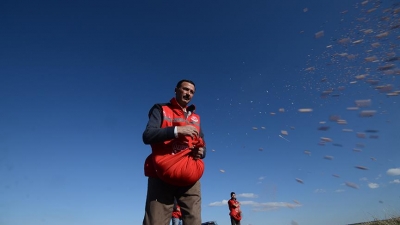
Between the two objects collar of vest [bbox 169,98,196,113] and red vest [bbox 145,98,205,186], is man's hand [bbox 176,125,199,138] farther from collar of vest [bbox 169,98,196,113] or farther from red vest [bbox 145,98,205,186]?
collar of vest [bbox 169,98,196,113]

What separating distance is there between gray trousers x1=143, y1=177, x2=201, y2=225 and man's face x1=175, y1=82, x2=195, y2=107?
0.86 metres

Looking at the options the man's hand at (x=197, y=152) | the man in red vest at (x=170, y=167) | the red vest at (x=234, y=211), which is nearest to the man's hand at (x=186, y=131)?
the man in red vest at (x=170, y=167)

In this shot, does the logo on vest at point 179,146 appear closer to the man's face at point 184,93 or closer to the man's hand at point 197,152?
the man's hand at point 197,152

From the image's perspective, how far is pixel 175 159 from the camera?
2.22 metres

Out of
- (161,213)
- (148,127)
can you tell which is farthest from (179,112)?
(161,213)

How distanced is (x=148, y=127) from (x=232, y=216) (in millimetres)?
10735

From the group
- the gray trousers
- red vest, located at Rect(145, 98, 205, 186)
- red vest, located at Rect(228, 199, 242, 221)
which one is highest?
red vest, located at Rect(228, 199, 242, 221)

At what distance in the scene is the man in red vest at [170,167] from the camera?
2.24 m

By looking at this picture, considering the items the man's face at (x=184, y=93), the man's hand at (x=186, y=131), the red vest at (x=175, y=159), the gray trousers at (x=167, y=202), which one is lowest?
the gray trousers at (x=167, y=202)

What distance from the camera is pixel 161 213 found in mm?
2324

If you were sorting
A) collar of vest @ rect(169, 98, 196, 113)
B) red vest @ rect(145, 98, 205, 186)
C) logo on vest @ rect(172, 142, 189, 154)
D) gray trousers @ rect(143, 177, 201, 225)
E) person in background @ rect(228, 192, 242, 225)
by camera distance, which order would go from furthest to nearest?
1. person in background @ rect(228, 192, 242, 225)
2. collar of vest @ rect(169, 98, 196, 113)
3. logo on vest @ rect(172, 142, 189, 154)
4. gray trousers @ rect(143, 177, 201, 225)
5. red vest @ rect(145, 98, 205, 186)

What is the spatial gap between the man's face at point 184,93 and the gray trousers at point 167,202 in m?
0.86

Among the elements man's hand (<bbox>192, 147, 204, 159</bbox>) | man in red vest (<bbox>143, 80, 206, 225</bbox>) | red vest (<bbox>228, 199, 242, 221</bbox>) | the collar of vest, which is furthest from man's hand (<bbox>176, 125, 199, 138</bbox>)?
red vest (<bbox>228, 199, 242, 221</bbox>)

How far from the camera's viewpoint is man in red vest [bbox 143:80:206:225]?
2.24 meters
